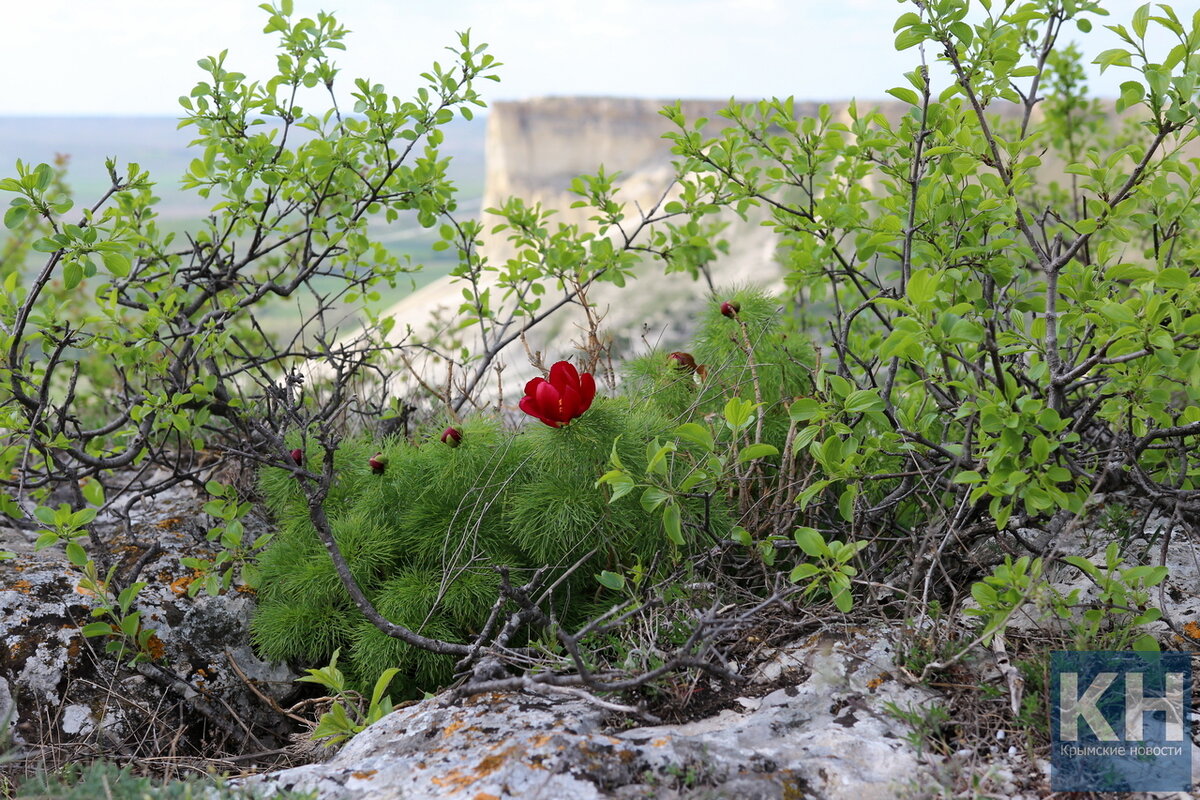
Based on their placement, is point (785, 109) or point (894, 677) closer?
point (894, 677)

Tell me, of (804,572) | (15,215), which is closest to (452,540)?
(804,572)

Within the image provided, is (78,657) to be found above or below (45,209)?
below

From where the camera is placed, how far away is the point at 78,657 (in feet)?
8.62

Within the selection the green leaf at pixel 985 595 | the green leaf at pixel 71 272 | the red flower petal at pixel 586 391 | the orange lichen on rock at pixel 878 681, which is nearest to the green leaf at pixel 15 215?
the green leaf at pixel 71 272

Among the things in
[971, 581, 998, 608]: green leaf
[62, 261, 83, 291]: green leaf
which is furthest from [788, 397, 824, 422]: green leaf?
[62, 261, 83, 291]: green leaf

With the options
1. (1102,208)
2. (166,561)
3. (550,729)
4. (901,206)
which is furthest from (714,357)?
(166,561)

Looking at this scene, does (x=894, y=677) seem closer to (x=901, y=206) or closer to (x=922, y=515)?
(x=922, y=515)

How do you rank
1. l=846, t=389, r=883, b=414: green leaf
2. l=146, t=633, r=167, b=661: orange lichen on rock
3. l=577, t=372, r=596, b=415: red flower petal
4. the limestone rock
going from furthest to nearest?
l=146, t=633, r=167, b=661: orange lichen on rock
the limestone rock
l=577, t=372, r=596, b=415: red flower petal
l=846, t=389, r=883, b=414: green leaf

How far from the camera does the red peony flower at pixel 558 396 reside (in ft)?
7.59

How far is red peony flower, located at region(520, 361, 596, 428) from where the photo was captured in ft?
7.59

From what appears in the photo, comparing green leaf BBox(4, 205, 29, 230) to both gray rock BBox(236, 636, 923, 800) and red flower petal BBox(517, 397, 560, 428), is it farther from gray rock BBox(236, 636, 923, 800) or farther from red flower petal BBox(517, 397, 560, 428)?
gray rock BBox(236, 636, 923, 800)

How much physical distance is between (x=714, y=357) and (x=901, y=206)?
85 cm

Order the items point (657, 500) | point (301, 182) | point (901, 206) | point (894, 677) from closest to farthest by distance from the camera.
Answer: point (894, 677), point (657, 500), point (901, 206), point (301, 182)

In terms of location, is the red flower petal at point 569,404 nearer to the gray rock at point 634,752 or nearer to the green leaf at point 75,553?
the gray rock at point 634,752
